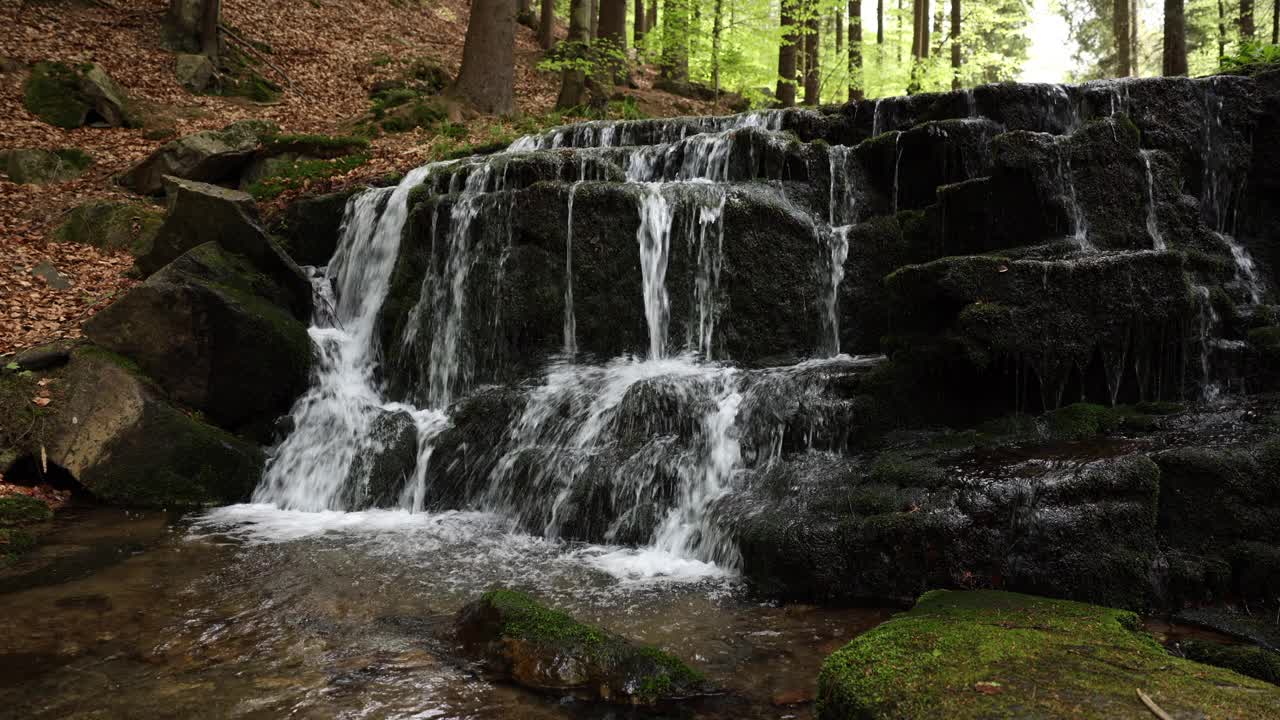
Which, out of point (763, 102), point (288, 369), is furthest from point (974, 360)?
point (763, 102)

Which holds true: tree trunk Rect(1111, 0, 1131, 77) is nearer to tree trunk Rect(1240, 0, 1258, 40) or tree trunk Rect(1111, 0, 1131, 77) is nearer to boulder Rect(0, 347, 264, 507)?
tree trunk Rect(1240, 0, 1258, 40)

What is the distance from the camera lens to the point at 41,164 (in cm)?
1252

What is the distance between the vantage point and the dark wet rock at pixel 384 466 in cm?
846

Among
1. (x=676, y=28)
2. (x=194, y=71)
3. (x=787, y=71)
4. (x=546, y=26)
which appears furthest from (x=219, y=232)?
(x=546, y=26)

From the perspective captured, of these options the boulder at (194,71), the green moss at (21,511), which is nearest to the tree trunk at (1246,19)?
the boulder at (194,71)

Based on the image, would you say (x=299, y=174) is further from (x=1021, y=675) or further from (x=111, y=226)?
(x=1021, y=675)

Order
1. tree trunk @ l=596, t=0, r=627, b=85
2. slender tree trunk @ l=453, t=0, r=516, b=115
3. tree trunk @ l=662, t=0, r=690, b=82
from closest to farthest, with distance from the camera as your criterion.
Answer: slender tree trunk @ l=453, t=0, r=516, b=115 → tree trunk @ l=596, t=0, r=627, b=85 → tree trunk @ l=662, t=0, r=690, b=82

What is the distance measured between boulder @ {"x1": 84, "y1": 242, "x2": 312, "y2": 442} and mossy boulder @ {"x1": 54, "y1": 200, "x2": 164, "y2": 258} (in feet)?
9.29

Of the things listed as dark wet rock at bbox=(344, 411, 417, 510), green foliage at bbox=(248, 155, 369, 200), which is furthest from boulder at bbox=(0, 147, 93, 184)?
dark wet rock at bbox=(344, 411, 417, 510)

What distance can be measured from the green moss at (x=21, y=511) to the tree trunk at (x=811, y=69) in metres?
18.9

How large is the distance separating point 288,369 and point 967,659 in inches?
337

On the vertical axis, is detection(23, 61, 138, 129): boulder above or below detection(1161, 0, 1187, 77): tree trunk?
below

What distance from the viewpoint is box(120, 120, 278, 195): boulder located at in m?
12.6

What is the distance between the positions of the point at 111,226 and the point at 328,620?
373 inches
